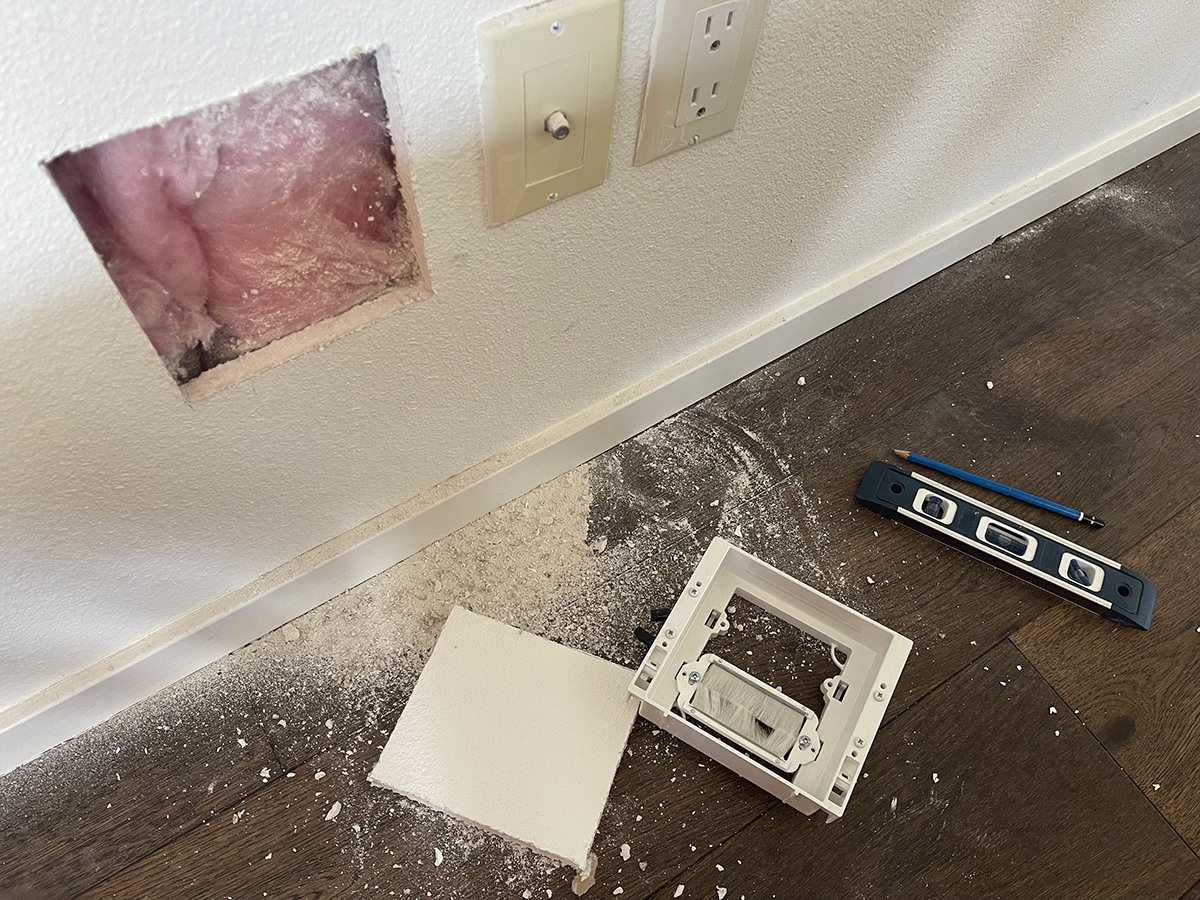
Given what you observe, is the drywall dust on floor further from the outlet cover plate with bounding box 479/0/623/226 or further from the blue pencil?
the outlet cover plate with bounding box 479/0/623/226

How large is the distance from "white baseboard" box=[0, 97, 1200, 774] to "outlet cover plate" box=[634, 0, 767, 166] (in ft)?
1.09

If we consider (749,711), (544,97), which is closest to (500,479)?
(749,711)

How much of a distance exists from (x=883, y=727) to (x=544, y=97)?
65 cm

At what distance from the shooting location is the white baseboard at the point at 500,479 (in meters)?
0.77

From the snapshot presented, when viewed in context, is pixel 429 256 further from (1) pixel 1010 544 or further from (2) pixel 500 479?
(1) pixel 1010 544

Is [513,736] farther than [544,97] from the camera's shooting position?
Yes

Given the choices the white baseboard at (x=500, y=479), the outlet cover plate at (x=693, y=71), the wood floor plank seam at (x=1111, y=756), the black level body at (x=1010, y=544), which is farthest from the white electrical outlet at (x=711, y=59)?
the wood floor plank seam at (x=1111, y=756)

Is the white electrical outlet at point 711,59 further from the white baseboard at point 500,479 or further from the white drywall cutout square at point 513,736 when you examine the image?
the white drywall cutout square at point 513,736

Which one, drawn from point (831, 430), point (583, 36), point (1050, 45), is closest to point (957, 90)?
point (1050, 45)

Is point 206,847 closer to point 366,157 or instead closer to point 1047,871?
point 366,157

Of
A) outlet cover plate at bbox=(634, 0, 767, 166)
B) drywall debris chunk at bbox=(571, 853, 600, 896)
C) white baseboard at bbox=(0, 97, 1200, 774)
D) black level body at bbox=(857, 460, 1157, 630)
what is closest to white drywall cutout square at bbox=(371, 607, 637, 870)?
drywall debris chunk at bbox=(571, 853, 600, 896)

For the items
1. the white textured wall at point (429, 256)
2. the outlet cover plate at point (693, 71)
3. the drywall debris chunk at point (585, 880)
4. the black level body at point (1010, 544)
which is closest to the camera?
the white textured wall at point (429, 256)

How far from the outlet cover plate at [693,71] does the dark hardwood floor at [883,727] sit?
0.40m

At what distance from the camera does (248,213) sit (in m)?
0.54
